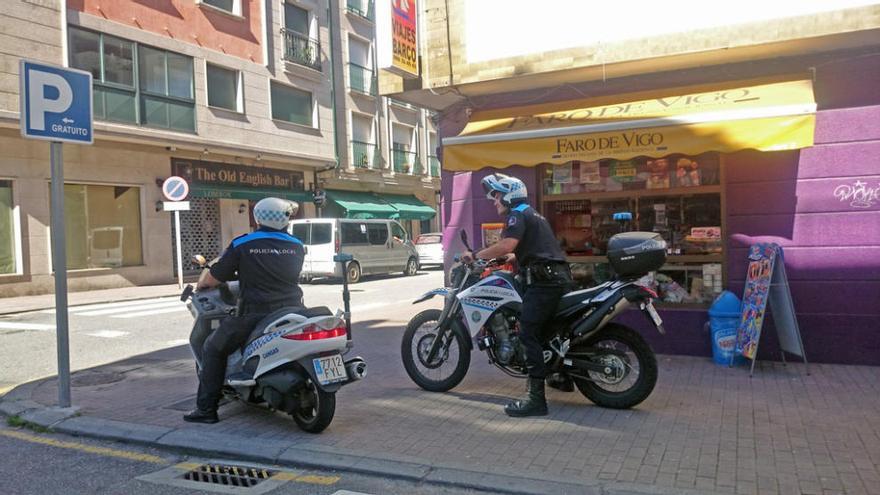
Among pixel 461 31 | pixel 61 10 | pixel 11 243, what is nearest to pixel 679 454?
pixel 461 31

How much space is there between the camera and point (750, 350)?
19.9 feet

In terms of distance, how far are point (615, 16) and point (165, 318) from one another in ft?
28.8

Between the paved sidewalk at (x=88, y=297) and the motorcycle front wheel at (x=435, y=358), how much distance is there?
10202 millimetres

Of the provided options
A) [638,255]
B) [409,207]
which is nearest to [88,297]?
[638,255]

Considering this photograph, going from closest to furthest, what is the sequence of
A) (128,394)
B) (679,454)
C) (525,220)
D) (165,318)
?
(679,454), (525,220), (128,394), (165,318)

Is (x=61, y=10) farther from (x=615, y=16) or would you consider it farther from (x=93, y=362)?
(x=615, y=16)

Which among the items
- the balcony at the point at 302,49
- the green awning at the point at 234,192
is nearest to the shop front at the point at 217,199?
the green awning at the point at 234,192

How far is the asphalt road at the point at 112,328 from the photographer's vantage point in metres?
7.71

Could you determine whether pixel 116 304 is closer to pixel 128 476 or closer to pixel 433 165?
pixel 128 476

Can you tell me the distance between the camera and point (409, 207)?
102 ft

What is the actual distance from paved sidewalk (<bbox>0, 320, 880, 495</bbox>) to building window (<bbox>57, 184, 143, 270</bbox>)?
1250cm

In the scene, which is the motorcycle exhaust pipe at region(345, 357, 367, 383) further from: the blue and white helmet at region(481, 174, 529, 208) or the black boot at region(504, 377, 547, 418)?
the blue and white helmet at region(481, 174, 529, 208)

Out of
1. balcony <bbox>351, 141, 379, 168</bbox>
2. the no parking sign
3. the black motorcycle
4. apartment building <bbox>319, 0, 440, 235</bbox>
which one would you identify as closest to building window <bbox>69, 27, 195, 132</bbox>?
the no parking sign

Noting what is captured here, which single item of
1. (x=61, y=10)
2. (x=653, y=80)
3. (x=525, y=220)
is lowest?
(x=525, y=220)
